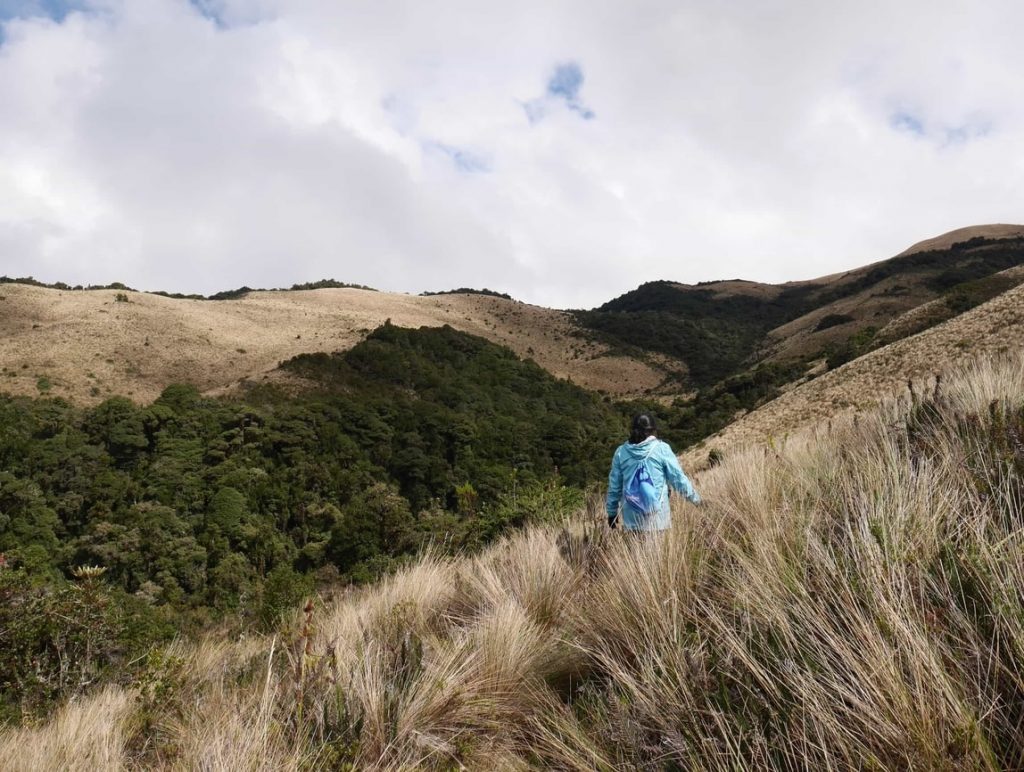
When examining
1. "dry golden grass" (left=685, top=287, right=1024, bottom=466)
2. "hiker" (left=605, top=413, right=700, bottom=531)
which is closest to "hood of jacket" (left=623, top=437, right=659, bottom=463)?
"hiker" (left=605, top=413, right=700, bottom=531)

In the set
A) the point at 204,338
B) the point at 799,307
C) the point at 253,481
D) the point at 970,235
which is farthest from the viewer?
the point at 799,307

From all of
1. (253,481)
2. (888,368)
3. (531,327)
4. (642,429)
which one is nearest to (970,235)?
(531,327)

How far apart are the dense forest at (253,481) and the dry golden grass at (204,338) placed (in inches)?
268

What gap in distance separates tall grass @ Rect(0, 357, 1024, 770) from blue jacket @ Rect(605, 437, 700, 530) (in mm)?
300

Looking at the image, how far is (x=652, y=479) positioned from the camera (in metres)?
4.04

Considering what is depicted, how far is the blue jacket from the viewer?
3883 millimetres

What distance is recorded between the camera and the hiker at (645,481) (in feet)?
12.8

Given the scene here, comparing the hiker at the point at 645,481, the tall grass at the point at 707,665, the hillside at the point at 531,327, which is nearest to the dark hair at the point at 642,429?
the hiker at the point at 645,481

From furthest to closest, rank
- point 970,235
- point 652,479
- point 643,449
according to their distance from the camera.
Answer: point 970,235 < point 643,449 < point 652,479

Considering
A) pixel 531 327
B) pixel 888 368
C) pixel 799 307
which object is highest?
pixel 531 327

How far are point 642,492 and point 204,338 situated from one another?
7552 cm

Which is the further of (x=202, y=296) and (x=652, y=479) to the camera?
(x=202, y=296)

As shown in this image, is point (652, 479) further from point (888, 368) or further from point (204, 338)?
point (204, 338)

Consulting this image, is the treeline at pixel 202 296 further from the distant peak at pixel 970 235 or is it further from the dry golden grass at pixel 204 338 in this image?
the distant peak at pixel 970 235
